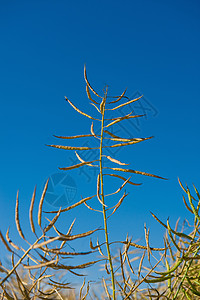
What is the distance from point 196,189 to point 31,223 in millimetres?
551

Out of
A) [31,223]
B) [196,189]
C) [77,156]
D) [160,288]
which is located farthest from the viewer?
[160,288]

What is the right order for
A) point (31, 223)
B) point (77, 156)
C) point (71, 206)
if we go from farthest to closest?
1. point (77, 156)
2. point (71, 206)
3. point (31, 223)

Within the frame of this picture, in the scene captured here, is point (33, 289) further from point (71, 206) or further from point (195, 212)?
point (195, 212)

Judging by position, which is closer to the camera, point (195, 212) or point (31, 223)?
point (31, 223)

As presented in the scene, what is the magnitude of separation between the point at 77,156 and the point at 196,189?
1.33 feet

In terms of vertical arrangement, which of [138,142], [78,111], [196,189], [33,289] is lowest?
[33,289]

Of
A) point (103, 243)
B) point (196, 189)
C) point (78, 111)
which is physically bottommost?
point (103, 243)

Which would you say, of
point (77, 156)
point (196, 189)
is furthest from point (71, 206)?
point (196, 189)

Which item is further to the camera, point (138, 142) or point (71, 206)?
point (138, 142)

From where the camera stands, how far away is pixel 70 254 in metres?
0.78

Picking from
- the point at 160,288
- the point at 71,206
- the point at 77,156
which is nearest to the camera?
the point at 71,206

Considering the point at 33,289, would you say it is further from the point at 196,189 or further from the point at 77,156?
the point at 196,189

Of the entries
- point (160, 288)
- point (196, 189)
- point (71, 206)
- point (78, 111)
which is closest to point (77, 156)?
point (78, 111)

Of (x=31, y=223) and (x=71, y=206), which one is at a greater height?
(x=71, y=206)
